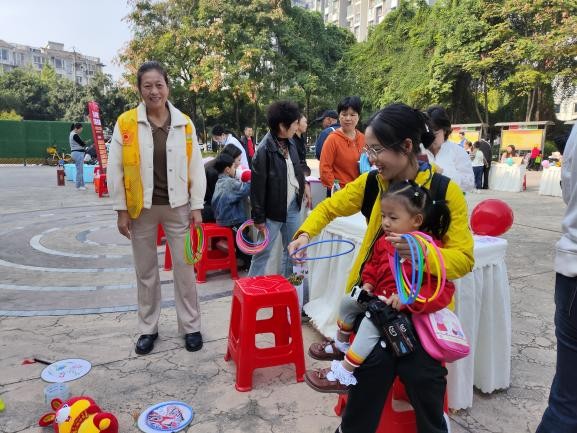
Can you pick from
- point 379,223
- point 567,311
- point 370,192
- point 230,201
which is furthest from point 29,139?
point 567,311

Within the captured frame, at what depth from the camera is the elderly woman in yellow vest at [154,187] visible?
2.62 metres

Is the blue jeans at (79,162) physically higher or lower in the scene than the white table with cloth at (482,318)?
higher

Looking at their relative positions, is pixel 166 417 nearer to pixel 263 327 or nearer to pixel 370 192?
pixel 263 327

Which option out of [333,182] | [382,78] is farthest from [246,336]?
[382,78]

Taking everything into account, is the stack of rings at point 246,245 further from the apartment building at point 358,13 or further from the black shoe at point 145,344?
the apartment building at point 358,13

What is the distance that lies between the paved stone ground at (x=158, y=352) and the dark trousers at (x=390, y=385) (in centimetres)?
61

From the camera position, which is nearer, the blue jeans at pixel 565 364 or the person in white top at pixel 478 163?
the blue jeans at pixel 565 364

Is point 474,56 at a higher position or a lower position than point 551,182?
higher

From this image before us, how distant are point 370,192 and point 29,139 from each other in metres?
25.2

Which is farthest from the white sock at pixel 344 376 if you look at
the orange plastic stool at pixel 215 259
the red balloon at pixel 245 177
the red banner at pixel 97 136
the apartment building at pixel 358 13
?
the apartment building at pixel 358 13

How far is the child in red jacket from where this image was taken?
4.81 feet

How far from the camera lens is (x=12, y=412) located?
7.23 ft

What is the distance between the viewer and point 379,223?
5.57 feet

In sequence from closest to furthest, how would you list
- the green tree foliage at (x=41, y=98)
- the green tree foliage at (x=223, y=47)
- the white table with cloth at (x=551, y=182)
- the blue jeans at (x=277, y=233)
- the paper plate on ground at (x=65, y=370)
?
1. the paper plate on ground at (x=65, y=370)
2. the blue jeans at (x=277, y=233)
3. the white table with cloth at (x=551, y=182)
4. the green tree foliage at (x=223, y=47)
5. the green tree foliage at (x=41, y=98)
